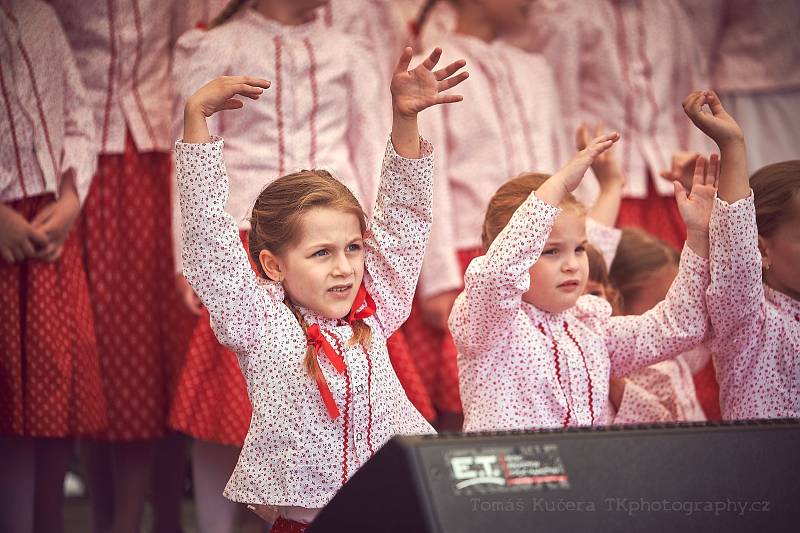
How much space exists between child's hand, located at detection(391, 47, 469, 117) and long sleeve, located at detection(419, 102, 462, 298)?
99 centimetres

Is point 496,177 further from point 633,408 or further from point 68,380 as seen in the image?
point 68,380

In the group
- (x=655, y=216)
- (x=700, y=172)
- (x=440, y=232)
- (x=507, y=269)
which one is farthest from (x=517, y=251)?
(x=655, y=216)

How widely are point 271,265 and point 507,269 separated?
391mm

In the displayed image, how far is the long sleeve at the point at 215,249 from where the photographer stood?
5.36 feet

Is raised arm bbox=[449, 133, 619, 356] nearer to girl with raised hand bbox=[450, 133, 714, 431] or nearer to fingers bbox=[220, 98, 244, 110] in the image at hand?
girl with raised hand bbox=[450, 133, 714, 431]

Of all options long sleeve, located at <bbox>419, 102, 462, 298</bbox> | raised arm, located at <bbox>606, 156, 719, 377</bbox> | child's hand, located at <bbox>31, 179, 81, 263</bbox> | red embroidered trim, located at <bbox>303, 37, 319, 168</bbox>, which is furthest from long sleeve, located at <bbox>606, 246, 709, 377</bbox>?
child's hand, located at <bbox>31, 179, 81, 263</bbox>

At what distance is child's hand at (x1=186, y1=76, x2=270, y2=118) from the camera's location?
1.64 meters

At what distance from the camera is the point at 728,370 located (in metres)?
2.09

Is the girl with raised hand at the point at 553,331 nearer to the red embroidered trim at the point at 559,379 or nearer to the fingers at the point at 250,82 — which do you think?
the red embroidered trim at the point at 559,379

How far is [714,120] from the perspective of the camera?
6.25ft

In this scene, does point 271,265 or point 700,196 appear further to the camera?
point 700,196

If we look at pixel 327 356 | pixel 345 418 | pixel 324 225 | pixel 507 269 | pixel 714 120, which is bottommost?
pixel 345 418

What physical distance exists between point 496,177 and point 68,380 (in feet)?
3.84

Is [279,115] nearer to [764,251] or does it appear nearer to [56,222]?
[56,222]
